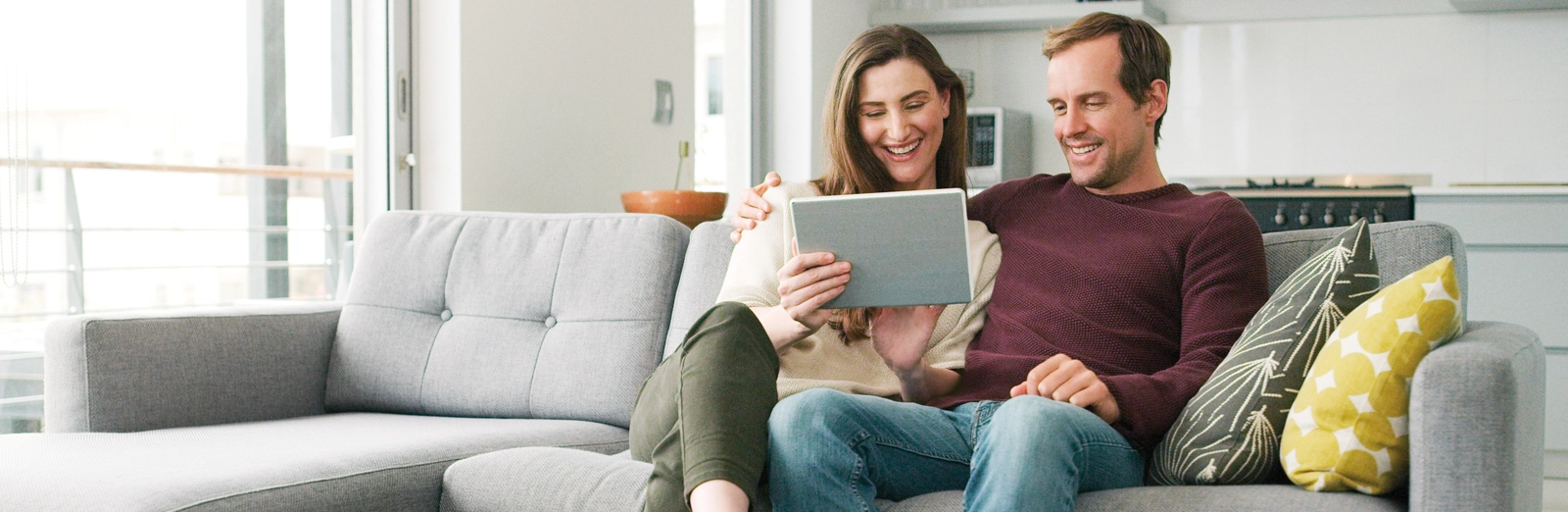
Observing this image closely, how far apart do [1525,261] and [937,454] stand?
2.95 m

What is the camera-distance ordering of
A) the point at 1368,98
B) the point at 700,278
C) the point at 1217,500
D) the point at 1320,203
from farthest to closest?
the point at 1368,98
the point at 1320,203
the point at 700,278
the point at 1217,500

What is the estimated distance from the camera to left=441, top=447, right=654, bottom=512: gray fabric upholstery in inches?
64.6

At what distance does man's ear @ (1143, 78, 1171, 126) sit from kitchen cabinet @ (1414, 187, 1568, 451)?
7.41 ft

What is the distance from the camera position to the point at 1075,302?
1.78 metres

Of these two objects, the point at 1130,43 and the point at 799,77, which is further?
the point at 799,77

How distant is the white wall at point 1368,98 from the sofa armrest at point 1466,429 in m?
3.40

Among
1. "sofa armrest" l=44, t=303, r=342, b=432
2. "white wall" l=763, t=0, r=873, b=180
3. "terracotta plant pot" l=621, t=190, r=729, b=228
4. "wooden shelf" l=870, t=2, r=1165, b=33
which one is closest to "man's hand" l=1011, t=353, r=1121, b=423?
"sofa armrest" l=44, t=303, r=342, b=432

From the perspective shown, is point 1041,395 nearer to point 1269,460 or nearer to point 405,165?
point 1269,460

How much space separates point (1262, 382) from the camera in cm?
151

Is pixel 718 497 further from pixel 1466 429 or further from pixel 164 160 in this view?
pixel 164 160

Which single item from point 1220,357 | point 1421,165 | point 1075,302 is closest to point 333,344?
point 1075,302

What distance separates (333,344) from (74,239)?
1.67 feet

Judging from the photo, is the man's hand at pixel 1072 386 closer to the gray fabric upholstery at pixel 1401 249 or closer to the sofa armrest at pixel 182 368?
the gray fabric upholstery at pixel 1401 249

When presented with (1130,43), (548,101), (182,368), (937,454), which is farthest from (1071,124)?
(548,101)
